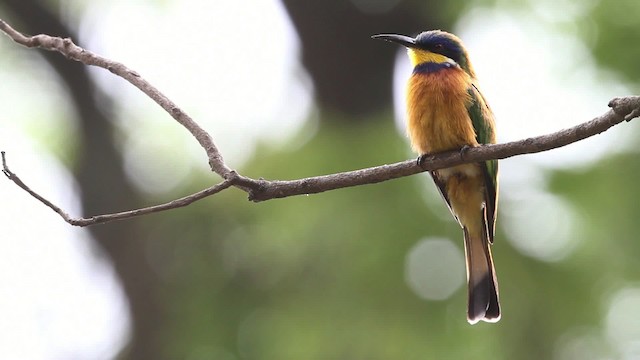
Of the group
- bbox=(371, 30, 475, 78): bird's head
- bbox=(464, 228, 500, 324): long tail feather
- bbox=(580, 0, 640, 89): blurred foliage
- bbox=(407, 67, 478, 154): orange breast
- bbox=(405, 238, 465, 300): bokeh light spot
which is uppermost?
A: bbox=(580, 0, 640, 89): blurred foliage

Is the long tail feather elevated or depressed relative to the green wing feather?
depressed

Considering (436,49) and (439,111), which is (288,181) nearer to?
(439,111)

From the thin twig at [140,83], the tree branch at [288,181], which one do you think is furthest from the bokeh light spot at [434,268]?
the thin twig at [140,83]

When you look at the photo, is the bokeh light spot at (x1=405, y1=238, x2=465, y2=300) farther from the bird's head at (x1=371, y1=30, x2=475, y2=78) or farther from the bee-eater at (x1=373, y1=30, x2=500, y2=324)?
the bird's head at (x1=371, y1=30, x2=475, y2=78)

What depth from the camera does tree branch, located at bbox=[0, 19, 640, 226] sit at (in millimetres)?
1923

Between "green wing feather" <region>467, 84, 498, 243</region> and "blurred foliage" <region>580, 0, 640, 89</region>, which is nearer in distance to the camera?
"green wing feather" <region>467, 84, 498, 243</region>

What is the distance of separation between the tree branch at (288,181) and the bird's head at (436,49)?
3.69 ft

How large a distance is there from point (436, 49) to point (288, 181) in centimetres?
150

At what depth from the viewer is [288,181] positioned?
207 centimetres

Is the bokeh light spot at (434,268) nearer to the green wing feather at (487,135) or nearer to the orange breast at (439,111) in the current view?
the green wing feather at (487,135)

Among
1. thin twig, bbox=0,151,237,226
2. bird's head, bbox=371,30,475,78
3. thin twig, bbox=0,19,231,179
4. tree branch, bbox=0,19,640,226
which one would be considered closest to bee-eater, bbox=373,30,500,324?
bird's head, bbox=371,30,475,78

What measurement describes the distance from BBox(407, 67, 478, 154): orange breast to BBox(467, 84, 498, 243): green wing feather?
0.03m

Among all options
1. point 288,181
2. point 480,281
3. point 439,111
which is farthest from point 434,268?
point 288,181

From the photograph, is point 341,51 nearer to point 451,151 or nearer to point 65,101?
point 65,101
